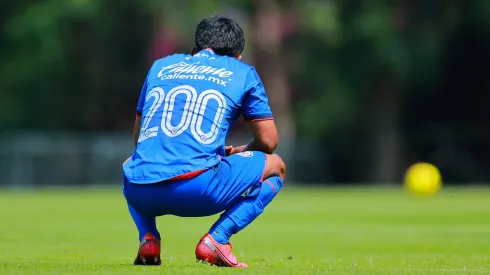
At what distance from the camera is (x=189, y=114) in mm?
8250

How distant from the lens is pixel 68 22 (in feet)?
129

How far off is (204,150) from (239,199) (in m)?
0.47

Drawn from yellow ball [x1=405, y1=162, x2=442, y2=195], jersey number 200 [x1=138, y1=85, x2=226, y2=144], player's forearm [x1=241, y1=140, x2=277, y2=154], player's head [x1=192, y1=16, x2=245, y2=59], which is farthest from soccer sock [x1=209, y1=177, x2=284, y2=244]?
yellow ball [x1=405, y1=162, x2=442, y2=195]

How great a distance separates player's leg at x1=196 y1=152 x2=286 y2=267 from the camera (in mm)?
8266

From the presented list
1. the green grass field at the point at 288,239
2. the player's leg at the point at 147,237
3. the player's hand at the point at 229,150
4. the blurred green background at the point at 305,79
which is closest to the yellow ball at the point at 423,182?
the green grass field at the point at 288,239

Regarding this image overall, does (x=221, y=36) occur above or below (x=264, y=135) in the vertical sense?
above

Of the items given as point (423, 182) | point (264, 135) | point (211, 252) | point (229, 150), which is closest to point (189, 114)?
point (264, 135)

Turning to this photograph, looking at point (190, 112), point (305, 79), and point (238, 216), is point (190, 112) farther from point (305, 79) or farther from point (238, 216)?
point (305, 79)

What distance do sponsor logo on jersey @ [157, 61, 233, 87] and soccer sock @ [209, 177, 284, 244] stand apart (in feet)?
2.62

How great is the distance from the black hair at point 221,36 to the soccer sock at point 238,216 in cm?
98

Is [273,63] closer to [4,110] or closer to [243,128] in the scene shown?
[243,128]

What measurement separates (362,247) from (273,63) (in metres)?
27.1

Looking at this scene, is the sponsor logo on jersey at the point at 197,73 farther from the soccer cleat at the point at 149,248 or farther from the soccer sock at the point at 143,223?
the soccer cleat at the point at 149,248

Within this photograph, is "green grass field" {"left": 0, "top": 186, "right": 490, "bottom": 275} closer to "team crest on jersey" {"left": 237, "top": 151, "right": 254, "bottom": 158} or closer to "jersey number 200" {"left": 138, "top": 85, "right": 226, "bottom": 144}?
"team crest on jersey" {"left": 237, "top": 151, "right": 254, "bottom": 158}
